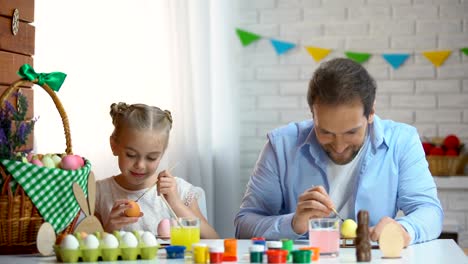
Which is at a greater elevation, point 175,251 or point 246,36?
point 246,36

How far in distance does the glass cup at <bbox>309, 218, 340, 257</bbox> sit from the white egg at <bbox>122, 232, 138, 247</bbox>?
473 millimetres

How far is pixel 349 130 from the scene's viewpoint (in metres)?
2.81

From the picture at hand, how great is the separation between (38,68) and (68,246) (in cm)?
192

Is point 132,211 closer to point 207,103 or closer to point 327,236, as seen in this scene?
point 327,236

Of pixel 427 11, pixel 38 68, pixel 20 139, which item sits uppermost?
pixel 427 11

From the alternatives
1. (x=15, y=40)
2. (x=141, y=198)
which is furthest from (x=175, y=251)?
(x=15, y=40)

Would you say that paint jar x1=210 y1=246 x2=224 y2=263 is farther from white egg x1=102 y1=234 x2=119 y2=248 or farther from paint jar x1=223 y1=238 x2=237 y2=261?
white egg x1=102 y1=234 x2=119 y2=248

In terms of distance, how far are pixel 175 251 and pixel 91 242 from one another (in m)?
0.23

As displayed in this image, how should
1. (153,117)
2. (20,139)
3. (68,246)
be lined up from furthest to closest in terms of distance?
(153,117)
(20,139)
(68,246)

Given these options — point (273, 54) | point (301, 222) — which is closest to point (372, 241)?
point (301, 222)

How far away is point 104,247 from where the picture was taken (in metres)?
2.28

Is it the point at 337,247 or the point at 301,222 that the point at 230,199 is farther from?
the point at 337,247

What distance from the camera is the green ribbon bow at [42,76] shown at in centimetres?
265

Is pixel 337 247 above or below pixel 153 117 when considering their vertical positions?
below
